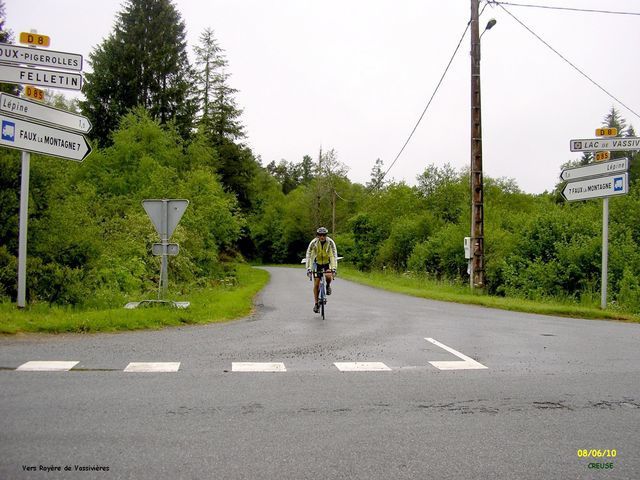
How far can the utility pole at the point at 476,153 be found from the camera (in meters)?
17.9

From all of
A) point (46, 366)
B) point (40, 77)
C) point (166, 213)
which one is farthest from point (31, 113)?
point (46, 366)

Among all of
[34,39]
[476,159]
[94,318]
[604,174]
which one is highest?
[34,39]

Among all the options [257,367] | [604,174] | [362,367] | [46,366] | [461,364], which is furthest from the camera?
[604,174]

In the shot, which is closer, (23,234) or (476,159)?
(23,234)

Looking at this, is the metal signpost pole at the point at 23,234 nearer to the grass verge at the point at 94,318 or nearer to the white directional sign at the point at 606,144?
the grass verge at the point at 94,318

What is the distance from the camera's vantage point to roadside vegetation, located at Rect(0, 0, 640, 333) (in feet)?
34.0

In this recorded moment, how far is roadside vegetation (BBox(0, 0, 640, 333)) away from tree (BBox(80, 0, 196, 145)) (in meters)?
0.10

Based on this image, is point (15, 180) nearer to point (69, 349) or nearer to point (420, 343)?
point (69, 349)

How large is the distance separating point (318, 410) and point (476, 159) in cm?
1514

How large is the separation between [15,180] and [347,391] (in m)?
8.32

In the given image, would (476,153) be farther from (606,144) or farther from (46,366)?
(46,366)

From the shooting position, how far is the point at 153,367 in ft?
19.3

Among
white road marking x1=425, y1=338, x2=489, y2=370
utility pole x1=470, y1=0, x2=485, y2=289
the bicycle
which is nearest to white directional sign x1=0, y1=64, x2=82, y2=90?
the bicycle

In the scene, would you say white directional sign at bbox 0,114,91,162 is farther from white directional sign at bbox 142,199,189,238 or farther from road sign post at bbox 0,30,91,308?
white directional sign at bbox 142,199,189,238
